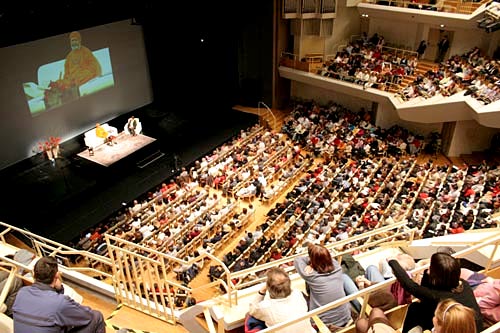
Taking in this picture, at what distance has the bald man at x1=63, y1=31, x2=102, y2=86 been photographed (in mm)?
14016

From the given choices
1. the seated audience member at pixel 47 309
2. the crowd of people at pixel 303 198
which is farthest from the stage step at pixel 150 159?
the seated audience member at pixel 47 309

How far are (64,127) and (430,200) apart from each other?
12014 mm

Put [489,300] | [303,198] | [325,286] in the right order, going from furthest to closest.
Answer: [303,198], [325,286], [489,300]

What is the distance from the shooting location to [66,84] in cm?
1418

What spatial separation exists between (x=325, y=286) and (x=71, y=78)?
510 inches

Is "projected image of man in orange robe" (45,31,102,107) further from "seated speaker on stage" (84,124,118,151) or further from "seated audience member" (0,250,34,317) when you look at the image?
"seated audience member" (0,250,34,317)

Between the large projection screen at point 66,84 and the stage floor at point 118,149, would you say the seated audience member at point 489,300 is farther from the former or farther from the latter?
the large projection screen at point 66,84

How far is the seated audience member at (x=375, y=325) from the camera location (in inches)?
127

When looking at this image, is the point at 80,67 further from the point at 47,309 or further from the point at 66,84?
the point at 47,309

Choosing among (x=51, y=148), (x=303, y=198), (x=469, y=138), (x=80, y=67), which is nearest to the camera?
(x=303, y=198)

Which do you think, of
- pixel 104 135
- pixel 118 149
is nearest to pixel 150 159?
pixel 118 149

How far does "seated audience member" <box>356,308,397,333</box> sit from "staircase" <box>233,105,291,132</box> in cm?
1413

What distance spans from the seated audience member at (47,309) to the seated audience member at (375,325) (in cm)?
224

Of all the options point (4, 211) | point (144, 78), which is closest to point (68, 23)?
point (4, 211)
